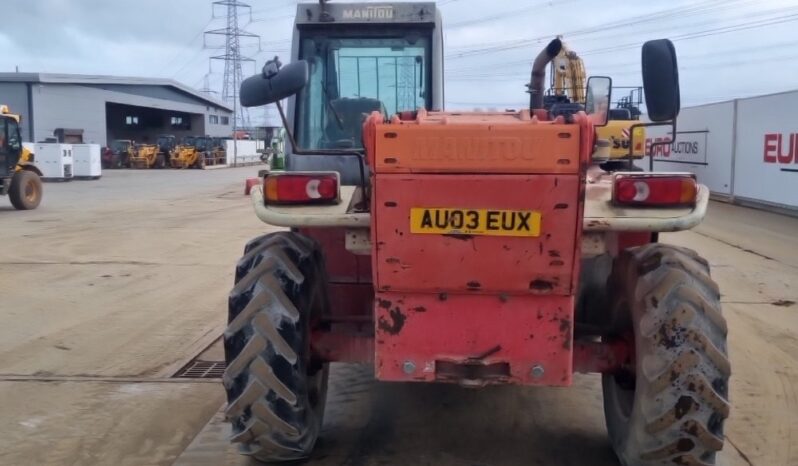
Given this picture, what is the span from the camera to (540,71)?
5883 mm

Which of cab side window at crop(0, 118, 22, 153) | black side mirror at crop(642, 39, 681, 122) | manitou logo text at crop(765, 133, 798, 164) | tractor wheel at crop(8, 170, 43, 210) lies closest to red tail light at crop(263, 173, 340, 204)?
black side mirror at crop(642, 39, 681, 122)

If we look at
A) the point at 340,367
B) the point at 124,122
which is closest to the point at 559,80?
the point at 340,367

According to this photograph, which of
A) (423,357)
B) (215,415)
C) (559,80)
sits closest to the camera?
(423,357)

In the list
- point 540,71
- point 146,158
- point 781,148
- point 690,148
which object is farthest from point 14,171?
point 146,158

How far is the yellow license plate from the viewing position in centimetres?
330

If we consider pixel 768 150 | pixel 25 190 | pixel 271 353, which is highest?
pixel 768 150

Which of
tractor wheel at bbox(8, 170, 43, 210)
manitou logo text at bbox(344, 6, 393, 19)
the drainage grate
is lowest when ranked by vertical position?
the drainage grate

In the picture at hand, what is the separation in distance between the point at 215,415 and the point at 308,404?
49.1 inches

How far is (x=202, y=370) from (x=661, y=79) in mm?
4021

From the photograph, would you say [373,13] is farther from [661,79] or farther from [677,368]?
[677,368]

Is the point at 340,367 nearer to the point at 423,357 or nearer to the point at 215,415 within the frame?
the point at 215,415

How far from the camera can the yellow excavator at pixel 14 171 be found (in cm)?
2064

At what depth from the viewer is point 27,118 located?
46.3 m

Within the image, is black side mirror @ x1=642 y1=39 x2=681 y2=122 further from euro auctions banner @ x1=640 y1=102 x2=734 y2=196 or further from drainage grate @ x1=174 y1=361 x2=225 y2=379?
euro auctions banner @ x1=640 y1=102 x2=734 y2=196
